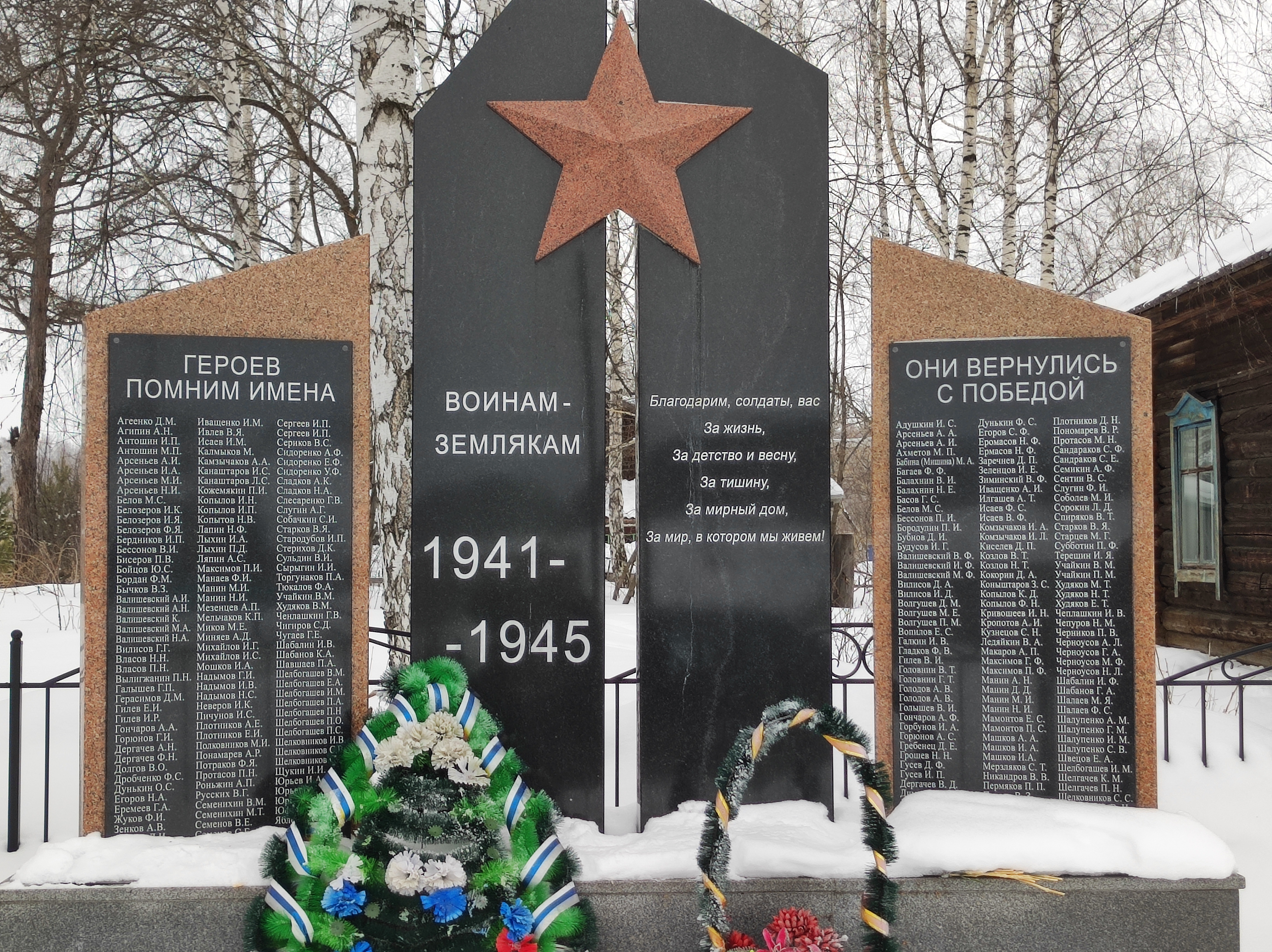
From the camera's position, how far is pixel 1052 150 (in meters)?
7.69

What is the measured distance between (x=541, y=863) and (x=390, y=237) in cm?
362

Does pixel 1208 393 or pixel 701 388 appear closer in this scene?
pixel 701 388

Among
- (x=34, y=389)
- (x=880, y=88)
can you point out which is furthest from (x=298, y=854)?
(x=34, y=389)

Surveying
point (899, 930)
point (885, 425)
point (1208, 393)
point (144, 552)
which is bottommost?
point (899, 930)

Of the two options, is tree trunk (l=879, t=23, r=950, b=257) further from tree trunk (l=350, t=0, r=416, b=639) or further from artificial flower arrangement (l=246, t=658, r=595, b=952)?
artificial flower arrangement (l=246, t=658, r=595, b=952)

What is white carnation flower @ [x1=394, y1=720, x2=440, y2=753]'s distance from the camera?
2973 mm

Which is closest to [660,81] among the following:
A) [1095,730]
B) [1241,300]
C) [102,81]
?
[1095,730]

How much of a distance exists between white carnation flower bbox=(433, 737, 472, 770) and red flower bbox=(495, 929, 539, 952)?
54 centimetres

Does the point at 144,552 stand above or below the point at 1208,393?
below

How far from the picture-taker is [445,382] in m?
3.58

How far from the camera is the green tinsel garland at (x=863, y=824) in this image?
2.68 m

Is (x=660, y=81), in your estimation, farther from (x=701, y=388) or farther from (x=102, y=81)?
(x=102, y=81)

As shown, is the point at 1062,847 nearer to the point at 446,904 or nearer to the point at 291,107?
the point at 446,904

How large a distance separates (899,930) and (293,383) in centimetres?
298
